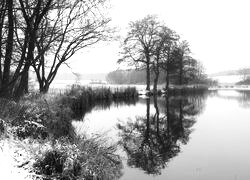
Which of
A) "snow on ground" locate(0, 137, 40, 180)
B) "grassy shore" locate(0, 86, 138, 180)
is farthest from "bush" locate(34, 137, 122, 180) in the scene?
"snow on ground" locate(0, 137, 40, 180)

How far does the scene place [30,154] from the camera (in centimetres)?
497

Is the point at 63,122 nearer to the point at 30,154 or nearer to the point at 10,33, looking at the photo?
the point at 10,33

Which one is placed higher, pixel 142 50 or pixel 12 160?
pixel 142 50

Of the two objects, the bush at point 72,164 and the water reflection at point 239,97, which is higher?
the bush at point 72,164

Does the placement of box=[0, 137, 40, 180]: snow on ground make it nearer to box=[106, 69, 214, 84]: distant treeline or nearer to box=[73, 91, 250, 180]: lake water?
box=[73, 91, 250, 180]: lake water

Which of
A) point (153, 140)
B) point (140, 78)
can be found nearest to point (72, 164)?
point (153, 140)

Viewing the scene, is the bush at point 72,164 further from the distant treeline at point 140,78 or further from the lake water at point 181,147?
the distant treeline at point 140,78

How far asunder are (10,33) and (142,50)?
25.7 metres

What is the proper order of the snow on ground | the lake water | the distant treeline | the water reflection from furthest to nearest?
the distant treeline < the water reflection < the lake water < the snow on ground

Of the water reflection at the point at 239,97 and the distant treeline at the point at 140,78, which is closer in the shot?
the water reflection at the point at 239,97

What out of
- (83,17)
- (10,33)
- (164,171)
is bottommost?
(164,171)

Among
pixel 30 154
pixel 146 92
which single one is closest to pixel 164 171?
pixel 30 154

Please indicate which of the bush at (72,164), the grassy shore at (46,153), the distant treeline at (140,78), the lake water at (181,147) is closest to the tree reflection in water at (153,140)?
the lake water at (181,147)

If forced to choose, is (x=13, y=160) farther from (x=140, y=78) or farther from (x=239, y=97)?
(x=140, y=78)
